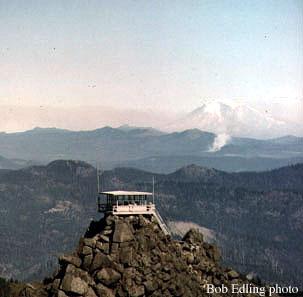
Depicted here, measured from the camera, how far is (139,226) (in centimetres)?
16962

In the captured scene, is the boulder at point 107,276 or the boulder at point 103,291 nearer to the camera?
the boulder at point 103,291

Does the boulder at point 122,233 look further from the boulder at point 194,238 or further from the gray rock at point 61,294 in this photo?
the boulder at point 194,238

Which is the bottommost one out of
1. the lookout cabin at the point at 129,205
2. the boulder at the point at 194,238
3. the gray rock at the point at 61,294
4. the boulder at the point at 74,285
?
the gray rock at the point at 61,294

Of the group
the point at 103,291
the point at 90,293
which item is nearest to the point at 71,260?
the point at 90,293

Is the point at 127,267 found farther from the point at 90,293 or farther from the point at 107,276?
the point at 90,293

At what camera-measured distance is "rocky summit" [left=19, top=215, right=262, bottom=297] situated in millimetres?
151250

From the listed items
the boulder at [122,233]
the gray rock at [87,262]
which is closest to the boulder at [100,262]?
the gray rock at [87,262]

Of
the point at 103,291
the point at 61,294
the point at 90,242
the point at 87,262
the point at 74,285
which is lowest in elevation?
the point at 61,294

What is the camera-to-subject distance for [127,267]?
15650cm

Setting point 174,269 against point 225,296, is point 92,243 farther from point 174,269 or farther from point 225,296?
point 225,296

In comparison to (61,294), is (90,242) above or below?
above

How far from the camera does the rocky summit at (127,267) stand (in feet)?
496

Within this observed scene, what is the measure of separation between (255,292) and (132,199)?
36.4 m

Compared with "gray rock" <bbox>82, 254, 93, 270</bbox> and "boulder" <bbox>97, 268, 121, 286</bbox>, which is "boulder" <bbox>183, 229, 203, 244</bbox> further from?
"gray rock" <bbox>82, 254, 93, 270</bbox>
